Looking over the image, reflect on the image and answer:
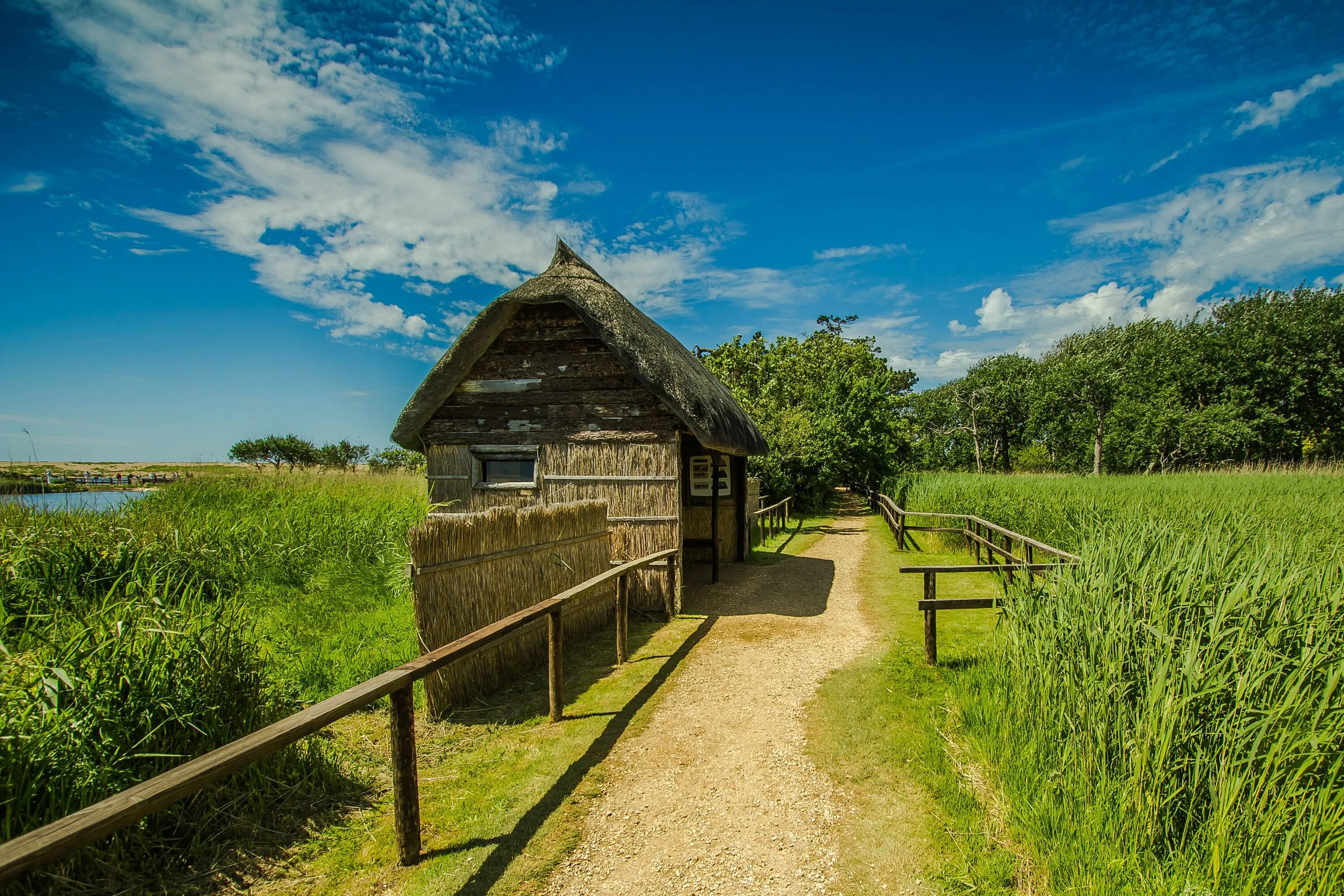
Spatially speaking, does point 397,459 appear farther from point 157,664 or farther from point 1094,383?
point 1094,383

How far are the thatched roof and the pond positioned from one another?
3.33m

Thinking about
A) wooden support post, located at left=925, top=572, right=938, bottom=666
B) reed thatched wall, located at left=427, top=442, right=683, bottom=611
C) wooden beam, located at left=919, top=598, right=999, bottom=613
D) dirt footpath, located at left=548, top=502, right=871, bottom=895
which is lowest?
dirt footpath, located at left=548, top=502, right=871, bottom=895

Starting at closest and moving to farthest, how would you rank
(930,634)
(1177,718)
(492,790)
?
(1177,718)
(492,790)
(930,634)

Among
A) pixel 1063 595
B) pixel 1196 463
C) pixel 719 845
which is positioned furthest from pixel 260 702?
pixel 1196 463

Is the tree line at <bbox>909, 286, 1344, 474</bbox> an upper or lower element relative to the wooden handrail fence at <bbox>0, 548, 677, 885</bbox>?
upper

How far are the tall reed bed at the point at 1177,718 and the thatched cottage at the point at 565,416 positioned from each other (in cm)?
482

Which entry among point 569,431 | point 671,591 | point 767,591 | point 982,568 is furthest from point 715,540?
point 982,568

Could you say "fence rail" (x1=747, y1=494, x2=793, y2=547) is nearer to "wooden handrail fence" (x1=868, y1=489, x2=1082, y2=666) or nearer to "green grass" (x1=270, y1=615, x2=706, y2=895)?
"wooden handrail fence" (x1=868, y1=489, x2=1082, y2=666)

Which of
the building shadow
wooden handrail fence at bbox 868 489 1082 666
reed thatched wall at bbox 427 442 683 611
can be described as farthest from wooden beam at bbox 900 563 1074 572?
reed thatched wall at bbox 427 442 683 611

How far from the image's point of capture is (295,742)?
332 cm

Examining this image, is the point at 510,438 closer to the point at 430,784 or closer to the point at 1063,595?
the point at 430,784

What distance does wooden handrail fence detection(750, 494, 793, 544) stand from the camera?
14969 mm

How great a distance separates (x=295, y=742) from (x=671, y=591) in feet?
17.5

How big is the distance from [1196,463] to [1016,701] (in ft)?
123
